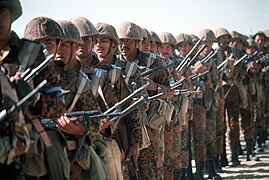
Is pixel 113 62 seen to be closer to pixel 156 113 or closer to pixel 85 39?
pixel 85 39

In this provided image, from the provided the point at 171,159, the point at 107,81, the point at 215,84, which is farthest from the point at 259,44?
the point at 107,81

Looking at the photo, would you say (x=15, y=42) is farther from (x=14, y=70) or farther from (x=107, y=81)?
(x=107, y=81)

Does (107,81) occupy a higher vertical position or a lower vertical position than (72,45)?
lower

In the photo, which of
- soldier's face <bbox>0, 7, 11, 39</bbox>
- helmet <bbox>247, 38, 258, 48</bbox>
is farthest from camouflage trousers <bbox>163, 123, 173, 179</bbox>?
helmet <bbox>247, 38, 258, 48</bbox>

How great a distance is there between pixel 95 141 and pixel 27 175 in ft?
4.43

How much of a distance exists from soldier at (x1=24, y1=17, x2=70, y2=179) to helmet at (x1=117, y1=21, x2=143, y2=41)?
7.36 ft

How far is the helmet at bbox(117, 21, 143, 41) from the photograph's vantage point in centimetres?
705

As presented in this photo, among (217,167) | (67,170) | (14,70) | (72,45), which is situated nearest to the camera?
(14,70)

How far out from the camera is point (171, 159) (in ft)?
28.1

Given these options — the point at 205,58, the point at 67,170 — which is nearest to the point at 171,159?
the point at 205,58

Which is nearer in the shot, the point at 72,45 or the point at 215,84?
the point at 72,45

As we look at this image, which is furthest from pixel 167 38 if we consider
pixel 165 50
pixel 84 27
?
pixel 84 27

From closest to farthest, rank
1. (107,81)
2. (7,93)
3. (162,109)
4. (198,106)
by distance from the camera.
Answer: (7,93) → (107,81) → (162,109) → (198,106)

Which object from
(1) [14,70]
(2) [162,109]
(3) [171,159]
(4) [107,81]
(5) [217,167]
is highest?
(1) [14,70]
